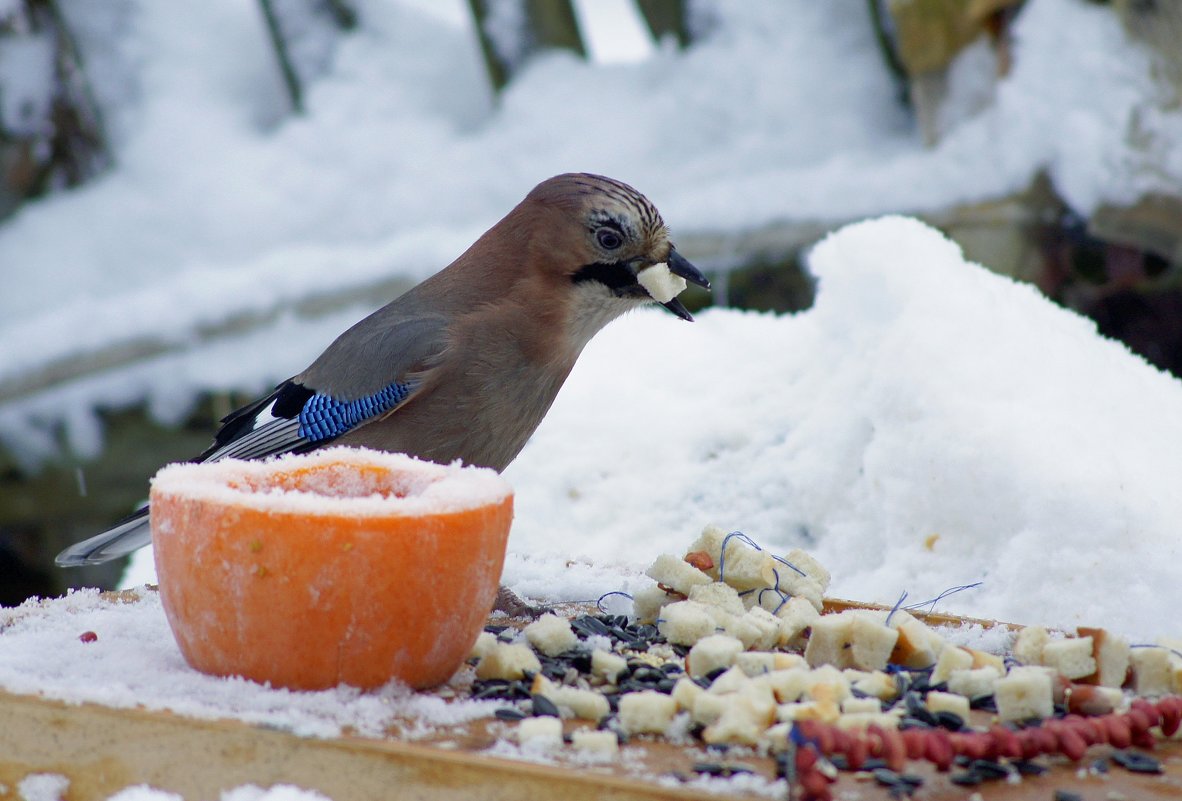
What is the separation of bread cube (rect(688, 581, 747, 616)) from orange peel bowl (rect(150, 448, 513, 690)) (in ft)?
1.52

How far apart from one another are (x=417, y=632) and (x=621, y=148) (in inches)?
164

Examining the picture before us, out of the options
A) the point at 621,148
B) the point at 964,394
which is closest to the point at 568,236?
the point at 964,394

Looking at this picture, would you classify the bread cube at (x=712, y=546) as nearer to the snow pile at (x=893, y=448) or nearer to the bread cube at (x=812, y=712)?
the snow pile at (x=893, y=448)

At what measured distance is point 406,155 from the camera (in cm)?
585

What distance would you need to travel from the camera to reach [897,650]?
1.88 metres

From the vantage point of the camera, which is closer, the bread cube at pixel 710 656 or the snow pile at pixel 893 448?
the bread cube at pixel 710 656

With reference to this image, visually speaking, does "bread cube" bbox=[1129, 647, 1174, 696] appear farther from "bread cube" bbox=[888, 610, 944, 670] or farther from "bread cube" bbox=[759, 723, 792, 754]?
"bread cube" bbox=[759, 723, 792, 754]

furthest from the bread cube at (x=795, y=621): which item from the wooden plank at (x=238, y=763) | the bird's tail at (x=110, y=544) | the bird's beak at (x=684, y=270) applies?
the bird's tail at (x=110, y=544)

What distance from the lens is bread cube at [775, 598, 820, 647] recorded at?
1.96 meters

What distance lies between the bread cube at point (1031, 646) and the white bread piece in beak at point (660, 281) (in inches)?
37.1

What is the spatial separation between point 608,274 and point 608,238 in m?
0.07

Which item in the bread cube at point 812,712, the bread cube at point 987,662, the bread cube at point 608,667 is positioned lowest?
the bread cube at point 987,662

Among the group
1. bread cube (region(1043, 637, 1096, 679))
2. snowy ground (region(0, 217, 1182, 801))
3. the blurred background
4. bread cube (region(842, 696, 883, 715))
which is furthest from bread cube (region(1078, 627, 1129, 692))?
the blurred background

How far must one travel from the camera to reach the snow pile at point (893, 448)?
2.53 m
